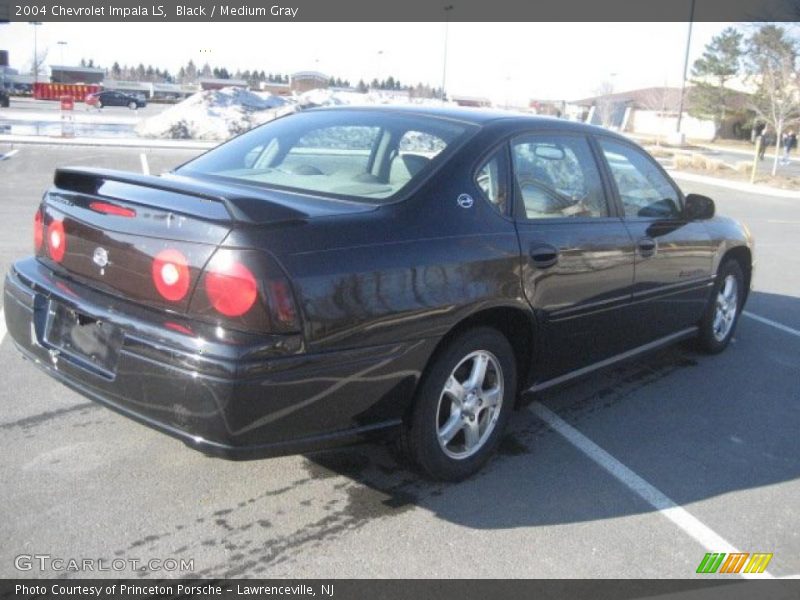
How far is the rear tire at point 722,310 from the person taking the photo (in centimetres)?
546

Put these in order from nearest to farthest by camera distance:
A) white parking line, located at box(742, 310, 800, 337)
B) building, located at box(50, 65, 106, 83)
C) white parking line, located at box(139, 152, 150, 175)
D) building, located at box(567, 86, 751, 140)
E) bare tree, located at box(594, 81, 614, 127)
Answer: white parking line, located at box(742, 310, 800, 337), white parking line, located at box(139, 152, 150, 175), bare tree, located at box(594, 81, 614, 127), building, located at box(567, 86, 751, 140), building, located at box(50, 65, 106, 83)

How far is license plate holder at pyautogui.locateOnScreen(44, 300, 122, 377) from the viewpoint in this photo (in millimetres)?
2932

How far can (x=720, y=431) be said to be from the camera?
4320 millimetres

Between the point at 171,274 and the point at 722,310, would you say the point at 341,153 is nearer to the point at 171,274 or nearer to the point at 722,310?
the point at 171,274

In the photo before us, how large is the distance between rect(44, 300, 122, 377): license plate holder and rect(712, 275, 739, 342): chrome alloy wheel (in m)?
4.27

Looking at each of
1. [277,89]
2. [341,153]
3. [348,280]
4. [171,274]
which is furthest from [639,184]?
[277,89]

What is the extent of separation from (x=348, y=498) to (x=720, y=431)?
7.43 feet

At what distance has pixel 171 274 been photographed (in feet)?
9.18

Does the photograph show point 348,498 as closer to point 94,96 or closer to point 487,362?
point 487,362

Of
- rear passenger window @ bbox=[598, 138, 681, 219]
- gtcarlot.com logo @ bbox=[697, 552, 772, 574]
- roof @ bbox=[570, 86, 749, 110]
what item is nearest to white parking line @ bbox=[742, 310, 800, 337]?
rear passenger window @ bbox=[598, 138, 681, 219]

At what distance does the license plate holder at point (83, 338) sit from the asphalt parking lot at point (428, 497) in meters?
0.60

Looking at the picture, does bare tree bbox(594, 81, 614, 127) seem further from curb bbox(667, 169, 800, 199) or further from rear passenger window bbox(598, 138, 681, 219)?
rear passenger window bbox(598, 138, 681, 219)

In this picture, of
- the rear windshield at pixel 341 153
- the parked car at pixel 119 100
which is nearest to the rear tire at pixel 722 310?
the rear windshield at pixel 341 153

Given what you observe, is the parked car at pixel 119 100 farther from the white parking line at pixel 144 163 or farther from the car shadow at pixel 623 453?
the car shadow at pixel 623 453
